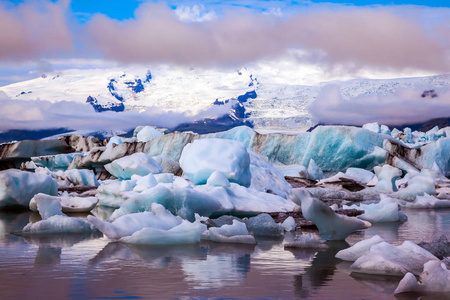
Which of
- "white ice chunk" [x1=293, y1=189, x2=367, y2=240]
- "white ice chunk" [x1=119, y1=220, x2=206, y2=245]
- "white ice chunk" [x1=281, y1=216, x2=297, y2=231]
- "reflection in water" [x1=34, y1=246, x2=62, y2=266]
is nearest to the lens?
"reflection in water" [x1=34, y1=246, x2=62, y2=266]

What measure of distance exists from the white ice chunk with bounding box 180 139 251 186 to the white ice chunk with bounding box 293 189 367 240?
547 centimetres

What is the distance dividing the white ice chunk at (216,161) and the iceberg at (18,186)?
3611mm

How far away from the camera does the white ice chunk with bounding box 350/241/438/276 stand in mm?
5086

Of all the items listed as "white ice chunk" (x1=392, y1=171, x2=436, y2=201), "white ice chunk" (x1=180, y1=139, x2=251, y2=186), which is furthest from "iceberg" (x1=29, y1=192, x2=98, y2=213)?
"white ice chunk" (x1=392, y1=171, x2=436, y2=201)

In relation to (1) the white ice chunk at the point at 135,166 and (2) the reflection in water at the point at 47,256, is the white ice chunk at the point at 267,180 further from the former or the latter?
(2) the reflection in water at the point at 47,256

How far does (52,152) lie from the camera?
34188 millimetres

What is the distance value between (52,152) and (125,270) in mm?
30322

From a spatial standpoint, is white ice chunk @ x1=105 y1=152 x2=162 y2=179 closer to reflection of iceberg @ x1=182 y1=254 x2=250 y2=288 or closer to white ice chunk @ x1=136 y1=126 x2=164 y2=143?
reflection of iceberg @ x1=182 y1=254 x2=250 y2=288

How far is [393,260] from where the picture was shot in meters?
5.16

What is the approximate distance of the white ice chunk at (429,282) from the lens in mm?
4383

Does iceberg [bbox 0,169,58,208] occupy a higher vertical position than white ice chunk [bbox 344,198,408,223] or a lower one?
higher

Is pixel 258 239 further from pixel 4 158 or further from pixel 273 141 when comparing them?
pixel 4 158

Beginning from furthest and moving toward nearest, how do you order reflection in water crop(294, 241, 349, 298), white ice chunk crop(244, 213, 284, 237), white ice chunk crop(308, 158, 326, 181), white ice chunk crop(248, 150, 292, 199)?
1. white ice chunk crop(308, 158, 326, 181)
2. white ice chunk crop(248, 150, 292, 199)
3. white ice chunk crop(244, 213, 284, 237)
4. reflection in water crop(294, 241, 349, 298)

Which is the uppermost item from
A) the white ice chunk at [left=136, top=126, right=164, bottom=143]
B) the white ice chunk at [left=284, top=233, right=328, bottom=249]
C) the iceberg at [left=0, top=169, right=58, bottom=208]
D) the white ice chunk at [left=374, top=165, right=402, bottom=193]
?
the white ice chunk at [left=136, top=126, right=164, bottom=143]
